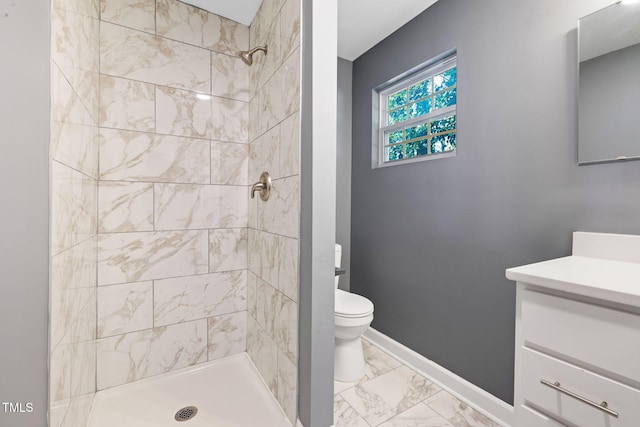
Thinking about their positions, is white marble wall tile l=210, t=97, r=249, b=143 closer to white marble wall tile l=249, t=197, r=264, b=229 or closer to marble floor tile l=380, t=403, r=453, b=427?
white marble wall tile l=249, t=197, r=264, b=229

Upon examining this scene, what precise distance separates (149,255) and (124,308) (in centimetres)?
31

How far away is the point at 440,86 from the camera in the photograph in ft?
6.20

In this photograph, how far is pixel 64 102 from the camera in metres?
0.83

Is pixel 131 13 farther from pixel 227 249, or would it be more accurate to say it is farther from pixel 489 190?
pixel 489 190

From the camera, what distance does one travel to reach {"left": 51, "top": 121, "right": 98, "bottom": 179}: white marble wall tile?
75 centimetres

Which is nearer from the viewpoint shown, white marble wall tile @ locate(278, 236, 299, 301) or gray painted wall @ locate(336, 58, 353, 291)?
white marble wall tile @ locate(278, 236, 299, 301)

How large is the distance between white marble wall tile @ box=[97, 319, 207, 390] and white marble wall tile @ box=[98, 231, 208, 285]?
0.34 m

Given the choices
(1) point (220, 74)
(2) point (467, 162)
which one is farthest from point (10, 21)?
(2) point (467, 162)

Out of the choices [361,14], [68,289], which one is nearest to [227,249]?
[68,289]

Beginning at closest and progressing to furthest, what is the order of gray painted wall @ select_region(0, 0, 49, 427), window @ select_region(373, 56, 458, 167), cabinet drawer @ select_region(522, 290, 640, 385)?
gray painted wall @ select_region(0, 0, 49, 427)
cabinet drawer @ select_region(522, 290, 640, 385)
window @ select_region(373, 56, 458, 167)

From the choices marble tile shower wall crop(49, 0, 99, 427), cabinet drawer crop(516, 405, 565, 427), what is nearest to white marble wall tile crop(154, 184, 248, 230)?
marble tile shower wall crop(49, 0, 99, 427)

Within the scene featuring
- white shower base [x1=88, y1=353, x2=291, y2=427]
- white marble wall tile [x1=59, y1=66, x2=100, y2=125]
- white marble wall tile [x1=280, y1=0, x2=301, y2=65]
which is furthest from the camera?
white shower base [x1=88, y1=353, x2=291, y2=427]

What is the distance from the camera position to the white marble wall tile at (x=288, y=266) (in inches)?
47.5

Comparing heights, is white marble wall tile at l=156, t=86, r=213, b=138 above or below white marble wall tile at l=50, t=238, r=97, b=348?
above
